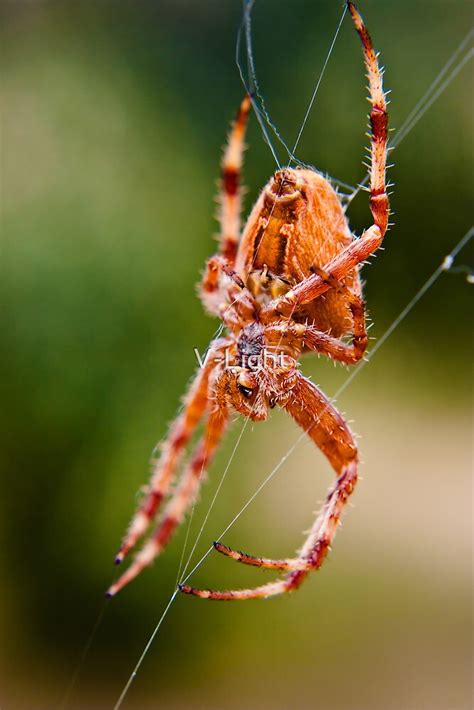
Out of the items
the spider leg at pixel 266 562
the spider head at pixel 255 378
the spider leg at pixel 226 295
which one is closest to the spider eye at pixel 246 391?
the spider head at pixel 255 378

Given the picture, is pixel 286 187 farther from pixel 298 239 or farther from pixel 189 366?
pixel 189 366

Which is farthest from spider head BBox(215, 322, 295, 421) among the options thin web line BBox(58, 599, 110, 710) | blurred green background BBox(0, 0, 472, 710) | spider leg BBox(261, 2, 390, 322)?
thin web line BBox(58, 599, 110, 710)

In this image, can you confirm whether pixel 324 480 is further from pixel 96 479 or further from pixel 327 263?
pixel 327 263

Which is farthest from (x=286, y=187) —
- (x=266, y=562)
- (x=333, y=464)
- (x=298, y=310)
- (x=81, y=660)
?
(x=81, y=660)

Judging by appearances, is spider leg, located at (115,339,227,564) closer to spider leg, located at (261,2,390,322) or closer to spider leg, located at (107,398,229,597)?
spider leg, located at (107,398,229,597)

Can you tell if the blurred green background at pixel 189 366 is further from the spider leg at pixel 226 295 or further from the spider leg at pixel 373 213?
the spider leg at pixel 373 213

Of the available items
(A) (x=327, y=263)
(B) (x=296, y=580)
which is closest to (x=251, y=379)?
(A) (x=327, y=263)
